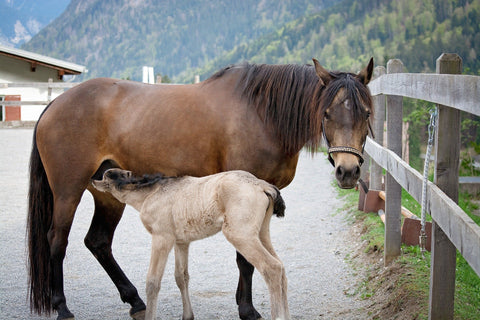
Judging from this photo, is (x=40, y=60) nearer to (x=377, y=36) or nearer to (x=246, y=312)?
(x=246, y=312)

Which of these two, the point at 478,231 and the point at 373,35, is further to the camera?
the point at 373,35

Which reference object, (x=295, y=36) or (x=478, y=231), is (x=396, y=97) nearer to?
(x=478, y=231)

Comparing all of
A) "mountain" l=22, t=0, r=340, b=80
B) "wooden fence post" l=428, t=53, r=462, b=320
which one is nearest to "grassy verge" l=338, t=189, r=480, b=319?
"wooden fence post" l=428, t=53, r=462, b=320

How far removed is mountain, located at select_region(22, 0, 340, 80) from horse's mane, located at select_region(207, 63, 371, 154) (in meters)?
152

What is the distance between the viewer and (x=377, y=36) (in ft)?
271

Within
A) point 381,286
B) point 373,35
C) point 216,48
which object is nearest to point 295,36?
point 373,35

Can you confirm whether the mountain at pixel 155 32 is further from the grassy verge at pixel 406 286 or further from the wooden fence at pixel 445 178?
the wooden fence at pixel 445 178

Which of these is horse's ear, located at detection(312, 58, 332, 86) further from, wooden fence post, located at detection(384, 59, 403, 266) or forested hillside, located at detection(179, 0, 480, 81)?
forested hillside, located at detection(179, 0, 480, 81)

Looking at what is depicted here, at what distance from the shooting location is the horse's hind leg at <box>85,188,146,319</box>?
175 inches

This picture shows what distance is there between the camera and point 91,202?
9.70 meters

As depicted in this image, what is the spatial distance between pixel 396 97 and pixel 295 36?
92.6 meters

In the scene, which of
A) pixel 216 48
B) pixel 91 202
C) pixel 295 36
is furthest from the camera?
pixel 216 48

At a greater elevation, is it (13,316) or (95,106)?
(95,106)

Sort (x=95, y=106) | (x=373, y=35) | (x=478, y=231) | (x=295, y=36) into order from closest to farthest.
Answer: (x=478, y=231) → (x=95, y=106) → (x=373, y=35) → (x=295, y=36)
